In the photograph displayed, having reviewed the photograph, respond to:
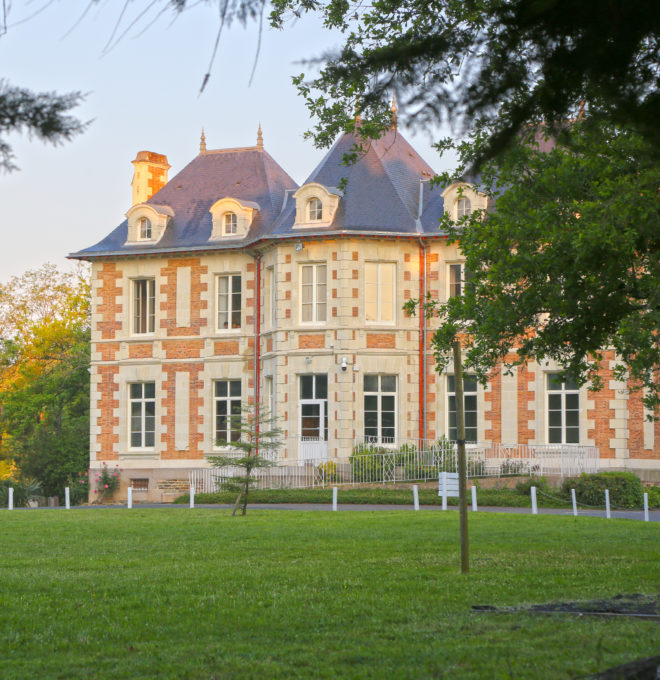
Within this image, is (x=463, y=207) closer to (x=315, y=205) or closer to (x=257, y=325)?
(x=315, y=205)

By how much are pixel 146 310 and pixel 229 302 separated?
3.12 m

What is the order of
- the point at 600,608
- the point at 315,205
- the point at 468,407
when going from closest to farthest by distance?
the point at 600,608, the point at 468,407, the point at 315,205

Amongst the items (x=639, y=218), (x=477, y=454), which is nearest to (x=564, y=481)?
(x=477, y=454)

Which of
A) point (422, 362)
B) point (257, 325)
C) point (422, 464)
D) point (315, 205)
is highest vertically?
point (315, 205)

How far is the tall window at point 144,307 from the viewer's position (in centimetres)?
3909

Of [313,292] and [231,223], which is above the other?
[231,223]

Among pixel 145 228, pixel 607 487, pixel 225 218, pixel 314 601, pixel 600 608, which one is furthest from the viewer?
pixel 145 228

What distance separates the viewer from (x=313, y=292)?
35.9 metres

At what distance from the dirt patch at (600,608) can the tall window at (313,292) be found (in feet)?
85.0

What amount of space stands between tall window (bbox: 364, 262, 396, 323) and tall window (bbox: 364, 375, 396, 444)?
1900mm

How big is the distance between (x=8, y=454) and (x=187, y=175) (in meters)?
21.7

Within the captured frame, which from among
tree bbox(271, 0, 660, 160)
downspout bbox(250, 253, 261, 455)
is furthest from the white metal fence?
tree bbox(271, 0, 660, 160)

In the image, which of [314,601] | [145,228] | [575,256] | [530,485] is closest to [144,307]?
[145,228]

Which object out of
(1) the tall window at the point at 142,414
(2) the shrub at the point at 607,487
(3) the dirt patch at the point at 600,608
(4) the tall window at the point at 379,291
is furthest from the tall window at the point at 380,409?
(3) the dirt patch at the point at 600,608
